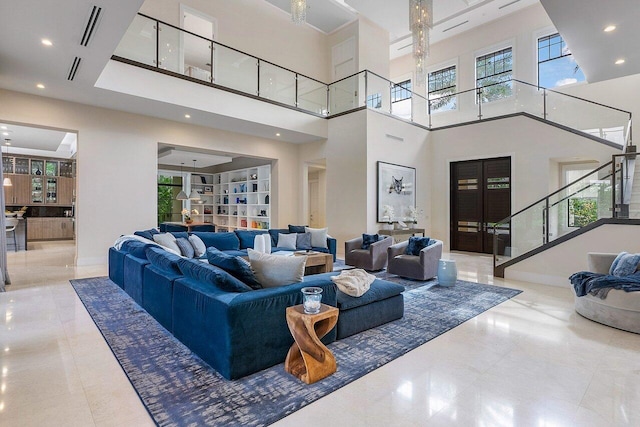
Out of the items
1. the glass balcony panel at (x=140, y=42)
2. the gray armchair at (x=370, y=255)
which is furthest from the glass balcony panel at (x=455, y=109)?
the glass balcony panel at (x=140, y=42)

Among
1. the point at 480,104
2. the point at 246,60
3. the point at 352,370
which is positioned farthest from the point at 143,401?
the point at 480,104

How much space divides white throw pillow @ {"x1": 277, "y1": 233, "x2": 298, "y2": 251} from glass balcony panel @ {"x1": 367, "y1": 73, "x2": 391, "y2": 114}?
4072 millimetres

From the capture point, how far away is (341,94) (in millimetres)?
9172

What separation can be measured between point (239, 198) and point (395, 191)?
6.01 metres

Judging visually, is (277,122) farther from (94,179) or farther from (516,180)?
(516,180)

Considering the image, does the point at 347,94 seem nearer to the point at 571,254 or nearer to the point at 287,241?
the point at 287,241

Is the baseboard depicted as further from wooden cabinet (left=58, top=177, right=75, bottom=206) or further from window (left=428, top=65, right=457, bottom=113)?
wooden cabinet (left=58, top=177, right=75, bottom=206)

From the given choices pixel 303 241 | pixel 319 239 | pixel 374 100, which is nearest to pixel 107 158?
pixel 303 241

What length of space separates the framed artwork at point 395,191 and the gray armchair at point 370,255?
191cm

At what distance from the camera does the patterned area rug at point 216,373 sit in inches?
80.0

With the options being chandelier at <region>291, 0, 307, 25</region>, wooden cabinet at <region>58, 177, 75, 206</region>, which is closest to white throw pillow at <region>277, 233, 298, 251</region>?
chandelier at <region>291, 0, 307, 25</region>

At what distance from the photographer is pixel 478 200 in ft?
30.1

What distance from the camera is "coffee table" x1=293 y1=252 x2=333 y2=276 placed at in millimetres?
5727

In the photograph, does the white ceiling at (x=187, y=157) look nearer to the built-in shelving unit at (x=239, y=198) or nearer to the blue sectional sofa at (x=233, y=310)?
the built-in shelving unit at (x=239, y=198)
